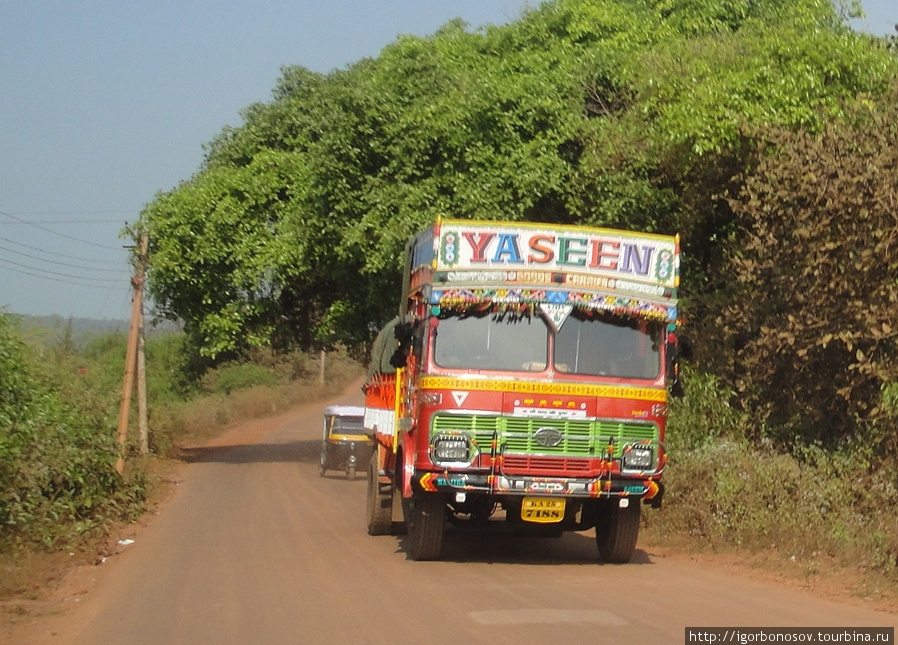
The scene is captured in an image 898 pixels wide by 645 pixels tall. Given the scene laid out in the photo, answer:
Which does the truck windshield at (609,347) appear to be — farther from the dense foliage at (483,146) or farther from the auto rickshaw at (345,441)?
the auto rickshaw at (345,441)

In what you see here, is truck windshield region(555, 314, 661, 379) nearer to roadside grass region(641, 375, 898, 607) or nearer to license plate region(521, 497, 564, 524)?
license plate region(521, 497, 564, 524)

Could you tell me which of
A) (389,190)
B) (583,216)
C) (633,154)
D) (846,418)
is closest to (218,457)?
(389,190)

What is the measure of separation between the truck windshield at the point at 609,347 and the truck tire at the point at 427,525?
73.4 inches

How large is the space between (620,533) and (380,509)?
3422 millimetres

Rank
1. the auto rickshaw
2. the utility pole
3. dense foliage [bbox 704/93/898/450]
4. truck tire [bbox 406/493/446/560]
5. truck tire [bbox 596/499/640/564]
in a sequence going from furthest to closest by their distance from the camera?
the auto rickshaw, the utility pole, dense foliage [bbox 704/93/898/450], truck tire [bbox 596/499/640/564], truck tire [bbox 406/493/446/560]

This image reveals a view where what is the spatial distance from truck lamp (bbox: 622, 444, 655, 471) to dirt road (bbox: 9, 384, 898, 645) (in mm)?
1050

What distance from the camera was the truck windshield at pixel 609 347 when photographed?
1089 cm

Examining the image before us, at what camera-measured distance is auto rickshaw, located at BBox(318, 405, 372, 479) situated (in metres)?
23.7

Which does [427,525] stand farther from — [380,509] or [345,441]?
[345,441]

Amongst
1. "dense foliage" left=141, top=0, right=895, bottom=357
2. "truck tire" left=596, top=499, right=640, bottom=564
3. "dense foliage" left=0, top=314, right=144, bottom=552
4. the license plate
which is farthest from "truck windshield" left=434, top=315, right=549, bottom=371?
"dense foliage" left=141, top=0, right=895, bottom=357

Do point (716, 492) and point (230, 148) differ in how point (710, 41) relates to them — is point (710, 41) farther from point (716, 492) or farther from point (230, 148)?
point (230, 148)

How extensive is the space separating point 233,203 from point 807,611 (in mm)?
19524

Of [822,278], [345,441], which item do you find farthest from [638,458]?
[345,441]

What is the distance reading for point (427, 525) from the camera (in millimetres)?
11141
